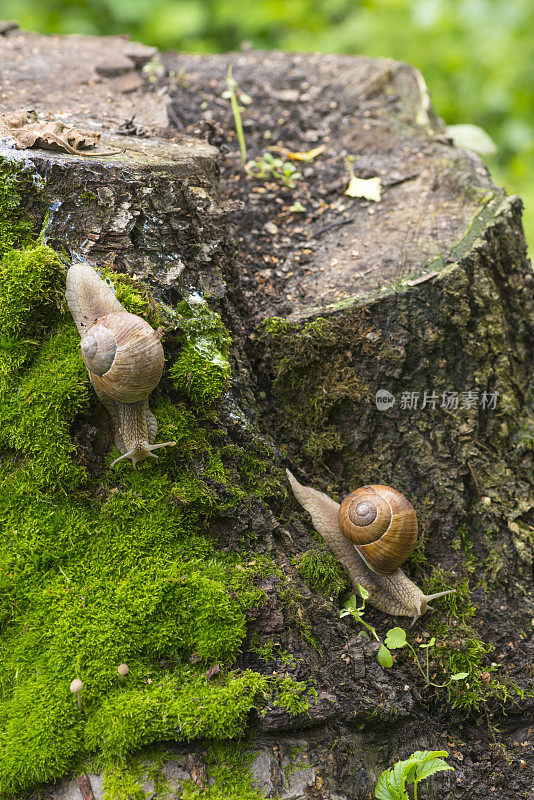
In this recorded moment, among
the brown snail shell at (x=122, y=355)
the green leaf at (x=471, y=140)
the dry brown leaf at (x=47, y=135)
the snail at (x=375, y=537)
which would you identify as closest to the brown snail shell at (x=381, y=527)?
the snail at (x=375, y=537)

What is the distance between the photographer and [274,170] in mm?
3693

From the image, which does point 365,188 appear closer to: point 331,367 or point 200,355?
point 331,367

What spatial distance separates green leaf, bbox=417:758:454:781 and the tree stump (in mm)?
193

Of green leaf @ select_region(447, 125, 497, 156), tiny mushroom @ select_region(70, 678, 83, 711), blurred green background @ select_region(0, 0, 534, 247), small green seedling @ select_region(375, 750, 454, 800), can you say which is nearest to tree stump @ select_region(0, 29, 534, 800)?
small green seedling @ select_region(375, 750, 454, 800)

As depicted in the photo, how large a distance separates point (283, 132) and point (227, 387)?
2129mm

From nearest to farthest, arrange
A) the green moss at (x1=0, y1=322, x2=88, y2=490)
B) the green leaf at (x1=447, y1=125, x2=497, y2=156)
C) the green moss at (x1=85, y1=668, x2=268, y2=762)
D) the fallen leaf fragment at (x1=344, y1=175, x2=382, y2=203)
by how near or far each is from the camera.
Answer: the green moss at (x1=85, y1=668, x2=268, y2=762)
the green moss at (x1=0, y1=322, x2=88, y2=490)
the fallen leaf fragment at (x1=344, y1=175, x2=382, y2=203)
the green leaf at (x1=447, y1=125, x2=497, y2=156)

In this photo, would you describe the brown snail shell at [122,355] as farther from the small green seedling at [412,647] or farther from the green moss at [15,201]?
the small green seedling at [412,647]

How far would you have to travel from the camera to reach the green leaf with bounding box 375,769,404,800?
2.09 meters

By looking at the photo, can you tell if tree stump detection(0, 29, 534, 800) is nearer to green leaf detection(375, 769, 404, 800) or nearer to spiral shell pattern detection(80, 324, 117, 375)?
green leaf detection(375, 769, 404, 800)

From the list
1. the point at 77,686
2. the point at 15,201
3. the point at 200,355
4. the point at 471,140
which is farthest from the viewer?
the point at 471,140

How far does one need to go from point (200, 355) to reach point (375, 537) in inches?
41.7

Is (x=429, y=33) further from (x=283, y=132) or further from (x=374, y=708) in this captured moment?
(x=374, y=708)

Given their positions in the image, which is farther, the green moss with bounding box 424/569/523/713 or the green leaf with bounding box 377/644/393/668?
the green moss with bounding box 424/569/523/713

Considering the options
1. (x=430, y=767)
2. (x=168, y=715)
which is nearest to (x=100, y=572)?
(x=168, y=715)
